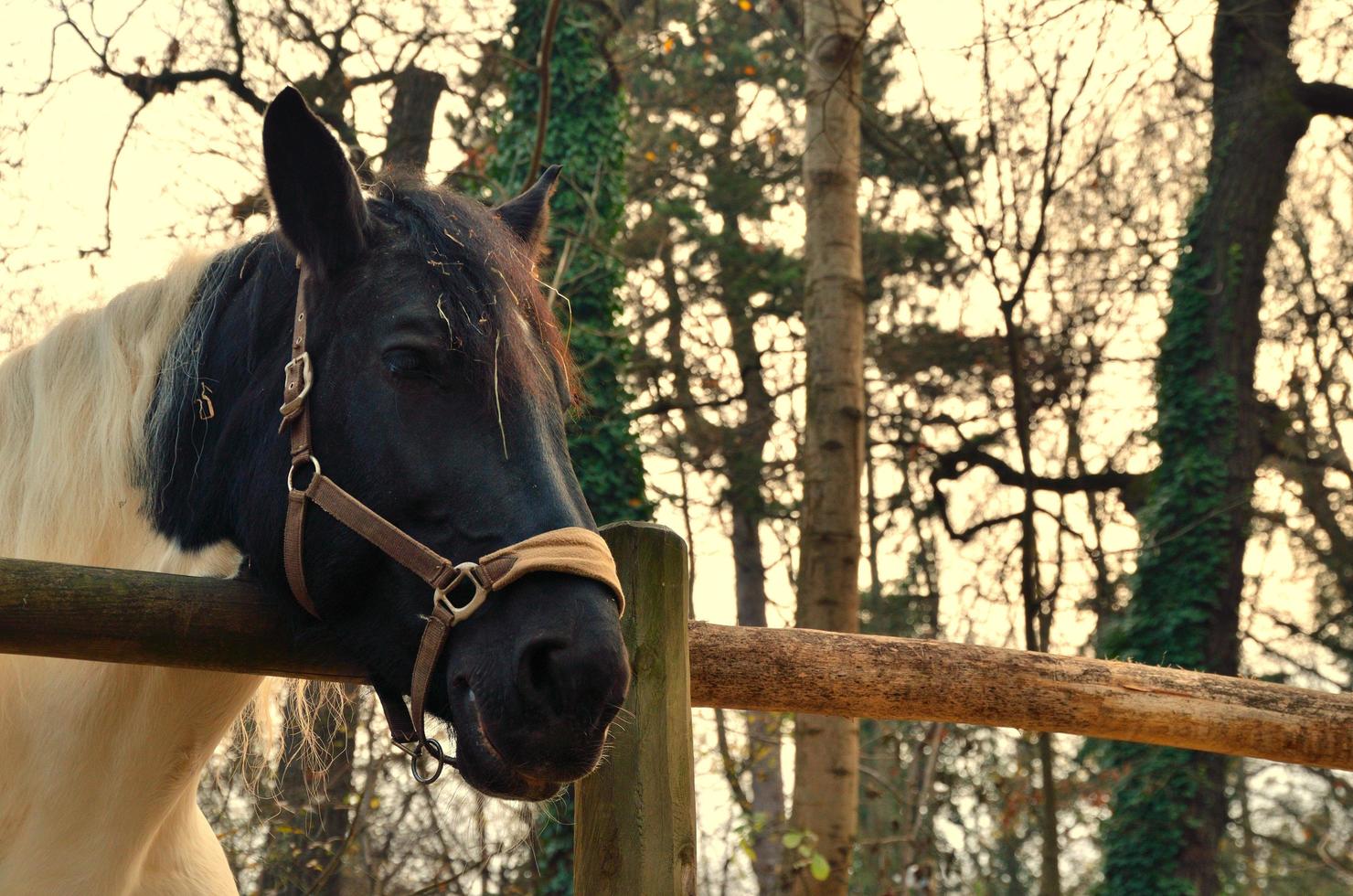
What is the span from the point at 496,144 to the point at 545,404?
843cm

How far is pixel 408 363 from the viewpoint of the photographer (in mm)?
1969

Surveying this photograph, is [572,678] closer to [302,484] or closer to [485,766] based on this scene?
[485,766]

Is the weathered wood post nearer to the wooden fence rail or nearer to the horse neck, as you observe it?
the wooden fence rail

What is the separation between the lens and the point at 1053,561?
10844 mm

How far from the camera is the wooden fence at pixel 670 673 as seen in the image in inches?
72.7

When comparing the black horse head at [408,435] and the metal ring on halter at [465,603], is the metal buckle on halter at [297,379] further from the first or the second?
the metal ring on halter at [465,603]

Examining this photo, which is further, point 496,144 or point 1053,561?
point 1053,561

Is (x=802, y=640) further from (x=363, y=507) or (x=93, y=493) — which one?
(x=93, y=493)

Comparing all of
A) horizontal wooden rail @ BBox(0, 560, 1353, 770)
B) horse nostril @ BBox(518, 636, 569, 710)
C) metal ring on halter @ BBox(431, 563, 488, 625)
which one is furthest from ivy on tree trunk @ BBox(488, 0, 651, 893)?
horse nostril @ BBox(518, 636, 569, 710)

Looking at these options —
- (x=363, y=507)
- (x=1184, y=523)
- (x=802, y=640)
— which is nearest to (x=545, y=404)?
(x=363, y=507)

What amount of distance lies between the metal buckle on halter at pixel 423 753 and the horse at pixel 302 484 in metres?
0.04

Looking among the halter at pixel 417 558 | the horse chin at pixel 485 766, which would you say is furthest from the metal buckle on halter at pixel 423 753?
the horse chin at pixel 485 766

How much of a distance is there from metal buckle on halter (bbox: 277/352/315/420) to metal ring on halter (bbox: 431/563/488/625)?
44cm

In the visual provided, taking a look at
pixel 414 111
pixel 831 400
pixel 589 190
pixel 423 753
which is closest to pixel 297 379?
pixel 423 753
